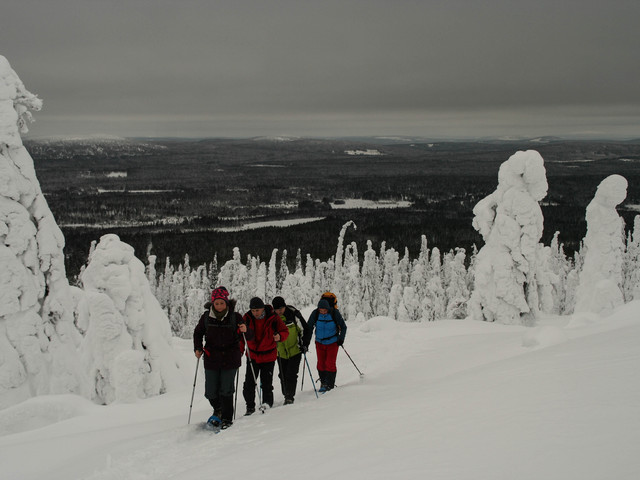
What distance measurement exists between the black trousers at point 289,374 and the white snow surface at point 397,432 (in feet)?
0.92

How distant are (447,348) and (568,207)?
136 m

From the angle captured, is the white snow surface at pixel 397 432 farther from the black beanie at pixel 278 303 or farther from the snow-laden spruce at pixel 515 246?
the snow-laden spruce at pixel 515 246

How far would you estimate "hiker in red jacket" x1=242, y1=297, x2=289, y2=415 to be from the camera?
21.5 ft

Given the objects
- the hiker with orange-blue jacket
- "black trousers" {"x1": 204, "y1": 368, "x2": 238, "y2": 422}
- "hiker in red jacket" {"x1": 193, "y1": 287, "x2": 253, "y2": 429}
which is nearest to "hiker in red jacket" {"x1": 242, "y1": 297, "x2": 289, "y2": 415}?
"hiker in red jacket" {"x1": 193, "y1": 287, "x2": 253, "y2": 429}

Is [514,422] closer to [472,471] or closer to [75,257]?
[472,471]

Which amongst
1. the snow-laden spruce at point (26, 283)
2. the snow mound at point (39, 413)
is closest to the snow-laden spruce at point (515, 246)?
the snow-laden spruce at point (26, 283)

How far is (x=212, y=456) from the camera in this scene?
4.88m

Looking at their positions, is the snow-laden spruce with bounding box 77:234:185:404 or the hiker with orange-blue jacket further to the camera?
the snow-laden spruce with bounding box 77:234:185:404

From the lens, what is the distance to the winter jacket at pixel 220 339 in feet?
19.8

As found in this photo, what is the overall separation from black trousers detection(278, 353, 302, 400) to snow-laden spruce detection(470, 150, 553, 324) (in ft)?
47.7

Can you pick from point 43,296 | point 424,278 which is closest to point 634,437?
point 43,296

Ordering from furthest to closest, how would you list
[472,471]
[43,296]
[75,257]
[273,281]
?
[75,257] → [273,281] → [43,296] → [472,471]

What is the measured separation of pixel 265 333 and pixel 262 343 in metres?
0.16

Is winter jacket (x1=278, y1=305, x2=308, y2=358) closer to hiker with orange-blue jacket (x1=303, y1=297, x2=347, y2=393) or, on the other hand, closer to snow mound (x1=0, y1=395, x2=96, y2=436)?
hiker with orange-blue jacket (x1=303, y1=297, x2=347, y2=393)
